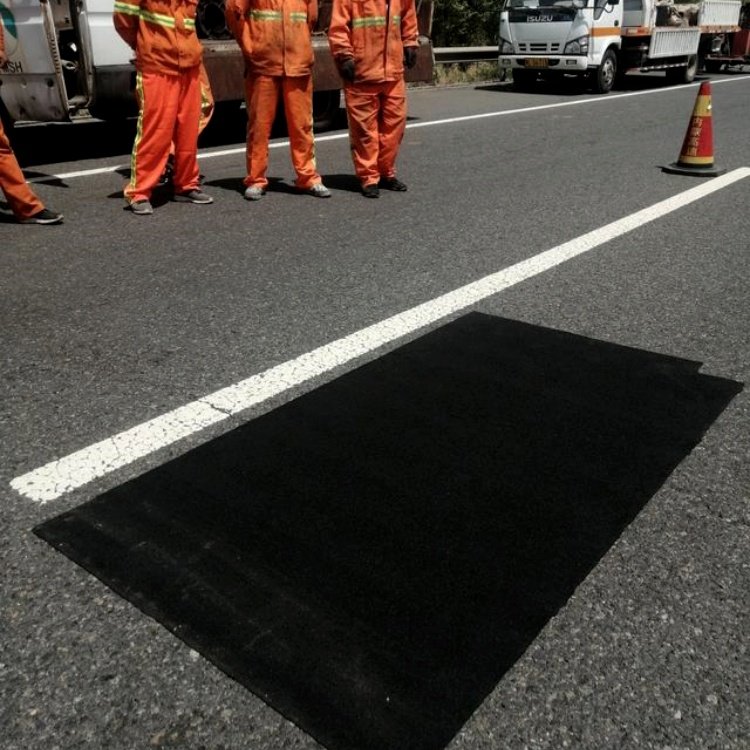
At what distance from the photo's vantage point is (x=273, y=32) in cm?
550

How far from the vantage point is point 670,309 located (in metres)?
3.74

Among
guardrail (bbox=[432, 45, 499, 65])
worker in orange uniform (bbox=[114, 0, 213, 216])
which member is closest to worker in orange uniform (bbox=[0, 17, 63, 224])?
worker in orange uniform (bbox=[114, 0, 213, 216])

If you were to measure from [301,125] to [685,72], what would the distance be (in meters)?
15.8

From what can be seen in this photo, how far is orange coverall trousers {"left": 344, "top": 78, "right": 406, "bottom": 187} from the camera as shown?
597 centimetres

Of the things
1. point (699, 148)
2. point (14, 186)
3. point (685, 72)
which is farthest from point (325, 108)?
point (685, 72)

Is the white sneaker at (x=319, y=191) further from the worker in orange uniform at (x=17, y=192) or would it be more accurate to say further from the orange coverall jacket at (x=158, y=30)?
the worker in orange uniform at (x=17, y=192)

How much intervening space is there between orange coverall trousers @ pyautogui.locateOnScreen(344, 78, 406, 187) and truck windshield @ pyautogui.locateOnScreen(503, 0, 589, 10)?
9986 mm

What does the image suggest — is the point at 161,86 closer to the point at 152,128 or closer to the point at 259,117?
the point at 152,128

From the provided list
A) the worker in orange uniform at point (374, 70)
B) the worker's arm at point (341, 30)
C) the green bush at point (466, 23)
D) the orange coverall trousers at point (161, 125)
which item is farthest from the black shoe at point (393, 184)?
the green bush at point (466, 23)

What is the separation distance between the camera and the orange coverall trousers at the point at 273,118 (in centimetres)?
573

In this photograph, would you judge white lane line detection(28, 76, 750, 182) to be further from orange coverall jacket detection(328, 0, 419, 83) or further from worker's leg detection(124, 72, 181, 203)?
orange coverall jacket detection(328, 0, 419, 83)

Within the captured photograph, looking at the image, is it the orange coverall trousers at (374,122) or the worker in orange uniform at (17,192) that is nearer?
the worker in orange uniform at (17,192)

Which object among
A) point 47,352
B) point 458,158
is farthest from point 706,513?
point 458,158

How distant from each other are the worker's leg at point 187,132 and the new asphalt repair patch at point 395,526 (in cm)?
333
